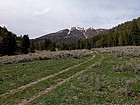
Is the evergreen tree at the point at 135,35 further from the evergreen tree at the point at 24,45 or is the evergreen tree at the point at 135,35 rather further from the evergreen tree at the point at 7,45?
the evergreen tree at the point at 7,45

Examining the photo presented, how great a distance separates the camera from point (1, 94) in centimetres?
1708

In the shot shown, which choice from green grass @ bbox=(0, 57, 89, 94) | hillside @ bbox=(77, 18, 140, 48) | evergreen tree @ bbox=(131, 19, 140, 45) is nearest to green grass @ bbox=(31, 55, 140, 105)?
green grass @ bbox=(0, 57, 89, 94)

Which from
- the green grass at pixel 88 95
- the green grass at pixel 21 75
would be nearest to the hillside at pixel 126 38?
the green grass at pixel 21 75

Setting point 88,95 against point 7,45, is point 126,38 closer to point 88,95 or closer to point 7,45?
point 7,45

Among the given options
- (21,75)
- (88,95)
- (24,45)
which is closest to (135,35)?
(24,45)

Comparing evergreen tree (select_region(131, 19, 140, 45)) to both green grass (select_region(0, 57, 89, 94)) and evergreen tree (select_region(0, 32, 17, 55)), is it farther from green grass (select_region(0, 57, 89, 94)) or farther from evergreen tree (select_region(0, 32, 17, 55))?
green grass (select_region(0, 57, 89, 94))

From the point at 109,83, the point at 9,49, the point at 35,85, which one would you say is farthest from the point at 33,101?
the point at 9,49

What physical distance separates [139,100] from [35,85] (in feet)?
28.4

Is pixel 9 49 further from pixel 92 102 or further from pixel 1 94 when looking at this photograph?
pixel 92 102

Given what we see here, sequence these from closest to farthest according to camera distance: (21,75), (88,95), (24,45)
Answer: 1. (88,95)
2. (21,75)
3. (24,45)

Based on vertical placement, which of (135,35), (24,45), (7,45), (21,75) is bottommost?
(21,75)

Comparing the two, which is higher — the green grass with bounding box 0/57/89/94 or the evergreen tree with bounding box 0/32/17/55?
the evergreen tree with bounding box 0/32/17/55

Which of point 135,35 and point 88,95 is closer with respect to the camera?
point 88,95

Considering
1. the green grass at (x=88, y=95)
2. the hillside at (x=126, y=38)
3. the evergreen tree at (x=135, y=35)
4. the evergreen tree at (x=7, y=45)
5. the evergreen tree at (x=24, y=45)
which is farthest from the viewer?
the hillside at (x=126, y=38)
